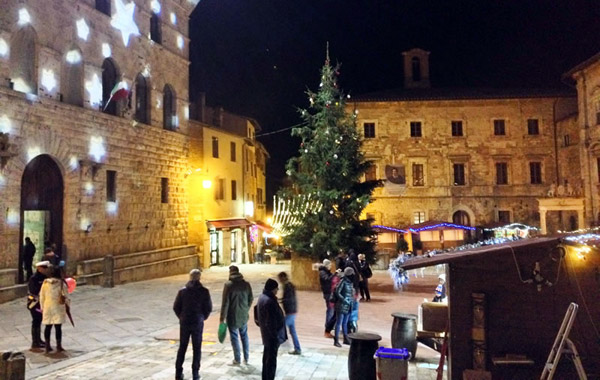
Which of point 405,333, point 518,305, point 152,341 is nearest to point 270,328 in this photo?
point 405,333

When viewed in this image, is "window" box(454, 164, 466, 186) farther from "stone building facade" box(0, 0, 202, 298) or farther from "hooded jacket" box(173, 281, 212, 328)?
"hooded jacket" box(173, 281, 212, 328)

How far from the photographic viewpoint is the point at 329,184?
19.5 meters

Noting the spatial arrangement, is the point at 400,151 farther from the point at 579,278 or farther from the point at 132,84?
the point at 579,278

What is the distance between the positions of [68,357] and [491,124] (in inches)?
1274

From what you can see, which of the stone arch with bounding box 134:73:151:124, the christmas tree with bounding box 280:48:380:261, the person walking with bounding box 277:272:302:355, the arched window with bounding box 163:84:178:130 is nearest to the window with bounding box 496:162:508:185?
the christmas tree with bounding box 280:48:380:261

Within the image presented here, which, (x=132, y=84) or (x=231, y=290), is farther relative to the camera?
(x=132, y=84)

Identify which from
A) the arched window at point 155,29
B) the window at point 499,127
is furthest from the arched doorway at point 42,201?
the window at point 499,127

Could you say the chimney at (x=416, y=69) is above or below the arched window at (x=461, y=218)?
above

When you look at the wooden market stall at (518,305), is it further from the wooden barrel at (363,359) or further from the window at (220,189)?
the window at (220,189)

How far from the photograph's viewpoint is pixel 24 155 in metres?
15.9

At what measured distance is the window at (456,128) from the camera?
113ft

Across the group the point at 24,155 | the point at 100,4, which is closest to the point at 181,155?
the point at 100,4

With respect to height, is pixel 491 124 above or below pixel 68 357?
above

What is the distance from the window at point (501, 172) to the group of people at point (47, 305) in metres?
31.4
